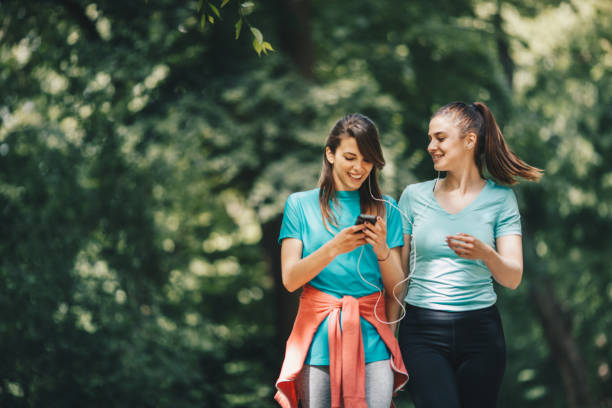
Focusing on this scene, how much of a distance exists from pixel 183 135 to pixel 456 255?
437 centimetres

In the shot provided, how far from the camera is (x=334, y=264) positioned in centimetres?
242

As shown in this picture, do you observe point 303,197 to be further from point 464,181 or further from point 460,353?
point 460,353

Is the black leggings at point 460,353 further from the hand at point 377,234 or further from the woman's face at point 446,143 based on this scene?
the woman's face at point 446,143

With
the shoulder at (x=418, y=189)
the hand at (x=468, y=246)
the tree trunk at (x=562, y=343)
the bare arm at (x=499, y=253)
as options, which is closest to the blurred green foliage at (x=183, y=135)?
the tree trunk at (x=562, y=343)

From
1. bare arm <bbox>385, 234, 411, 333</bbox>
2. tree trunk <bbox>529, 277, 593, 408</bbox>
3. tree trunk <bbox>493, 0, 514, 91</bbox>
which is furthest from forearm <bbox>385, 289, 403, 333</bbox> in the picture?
tree trunk <bbox>529, 277, 593, 408</bbox>

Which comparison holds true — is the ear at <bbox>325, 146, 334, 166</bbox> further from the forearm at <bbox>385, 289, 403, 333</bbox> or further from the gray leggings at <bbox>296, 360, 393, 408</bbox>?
the gray leggings at <bbox>296, 360, 393, 408</bbox>

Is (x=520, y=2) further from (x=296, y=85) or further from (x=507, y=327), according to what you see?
(x=507, y=327)

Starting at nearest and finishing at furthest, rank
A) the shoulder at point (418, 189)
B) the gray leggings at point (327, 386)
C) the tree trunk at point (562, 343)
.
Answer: the gray leggings at point (327, 386)
the shoulder at point (418, 189)
the tree trunk at point (562, 343)

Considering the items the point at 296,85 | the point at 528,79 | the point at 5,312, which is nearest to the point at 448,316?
the point at 5,312

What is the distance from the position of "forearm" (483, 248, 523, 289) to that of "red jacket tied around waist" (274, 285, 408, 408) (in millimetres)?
484

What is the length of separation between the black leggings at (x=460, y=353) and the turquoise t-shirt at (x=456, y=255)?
0.06 m

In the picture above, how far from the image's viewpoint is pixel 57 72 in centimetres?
625

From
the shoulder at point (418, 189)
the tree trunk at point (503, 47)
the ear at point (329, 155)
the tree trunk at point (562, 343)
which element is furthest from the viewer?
the tree trunk at point (562, 343)

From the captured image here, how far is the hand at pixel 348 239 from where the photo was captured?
222cm
